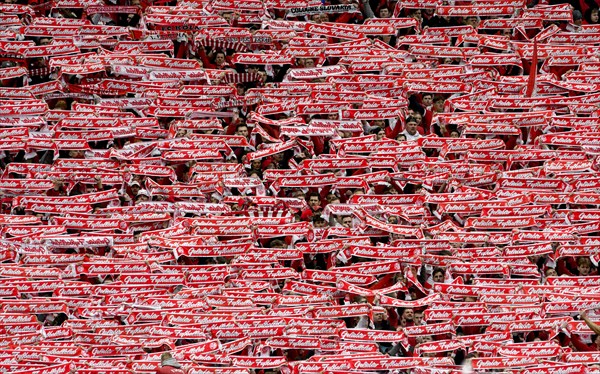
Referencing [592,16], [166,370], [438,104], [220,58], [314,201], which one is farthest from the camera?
[592,16]

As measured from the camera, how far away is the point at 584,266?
126 feet

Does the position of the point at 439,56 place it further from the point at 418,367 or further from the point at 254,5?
the point at 418,367

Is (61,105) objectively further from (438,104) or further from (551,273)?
(551,273)

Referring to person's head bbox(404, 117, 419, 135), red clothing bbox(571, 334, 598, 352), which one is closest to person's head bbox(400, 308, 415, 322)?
red clothing bbox(571, 334, 598, 352)

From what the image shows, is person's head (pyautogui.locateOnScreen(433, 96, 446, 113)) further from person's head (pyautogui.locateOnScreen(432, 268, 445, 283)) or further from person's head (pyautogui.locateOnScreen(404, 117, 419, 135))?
person's head (pyautogui.locateOnScreen(432, 268, 445, 283))

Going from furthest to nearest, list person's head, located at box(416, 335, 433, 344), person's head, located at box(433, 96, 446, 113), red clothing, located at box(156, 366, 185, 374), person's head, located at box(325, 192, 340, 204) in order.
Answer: person's head, located at box(433, 96, 446, 113) < person's head, located at box(325, 192, 340, 204) < person's head, located at box(416, 335, 433, 344) < red clothing, located at box(156, 366, 185, 374)

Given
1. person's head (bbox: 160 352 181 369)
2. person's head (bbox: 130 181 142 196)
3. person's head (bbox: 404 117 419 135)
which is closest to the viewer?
person's head (bbox: 160 352 181 369)

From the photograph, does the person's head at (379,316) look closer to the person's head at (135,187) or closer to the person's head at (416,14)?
the person's head at (135,187)

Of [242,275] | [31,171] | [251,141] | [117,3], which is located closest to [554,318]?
[242,275]

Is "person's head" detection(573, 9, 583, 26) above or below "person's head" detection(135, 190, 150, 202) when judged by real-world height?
above

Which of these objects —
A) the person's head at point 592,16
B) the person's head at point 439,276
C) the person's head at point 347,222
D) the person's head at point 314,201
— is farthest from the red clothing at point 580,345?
the person's head at point 592,16

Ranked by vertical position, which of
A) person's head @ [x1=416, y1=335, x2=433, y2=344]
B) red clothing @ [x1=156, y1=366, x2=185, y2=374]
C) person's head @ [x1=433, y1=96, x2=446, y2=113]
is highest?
person's head @ [x1=433, y1=96, x2=446, y2=113]

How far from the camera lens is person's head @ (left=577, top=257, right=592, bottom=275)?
38.3 meters

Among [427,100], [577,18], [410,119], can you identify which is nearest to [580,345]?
[410,119]
